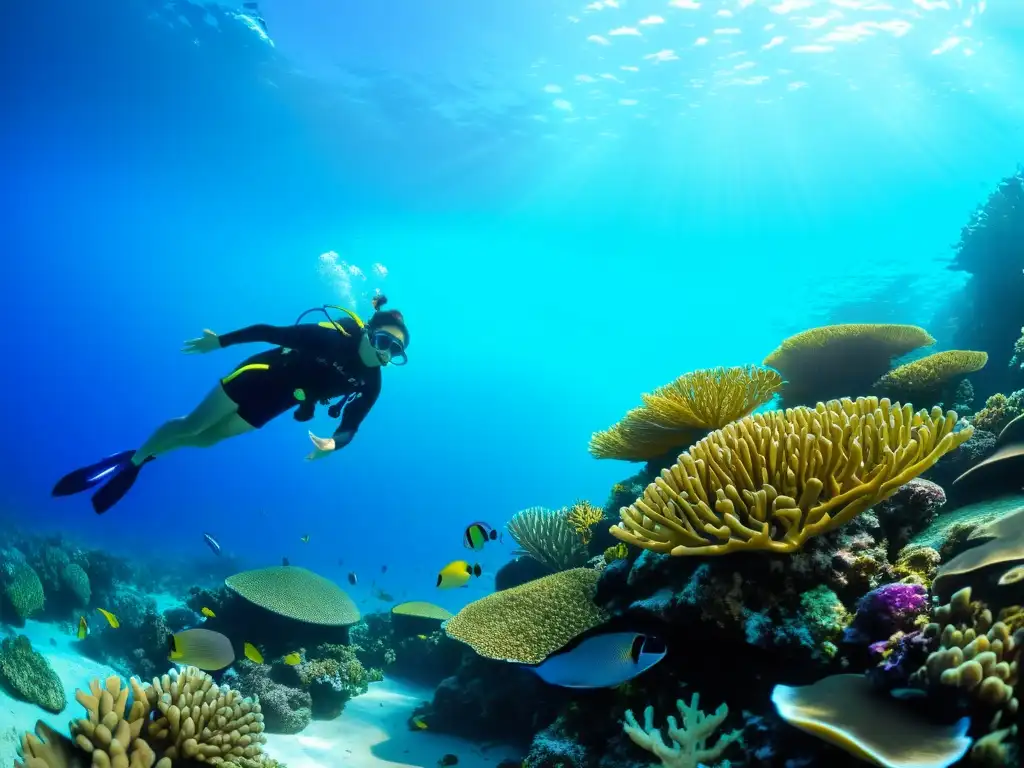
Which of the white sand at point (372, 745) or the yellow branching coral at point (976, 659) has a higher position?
the yellow branching coral at point (976, 659)

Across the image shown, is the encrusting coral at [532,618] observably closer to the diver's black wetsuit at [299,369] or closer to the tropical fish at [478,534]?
the tropical fish at [478,534]

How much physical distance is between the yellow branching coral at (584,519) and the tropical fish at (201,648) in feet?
14.4

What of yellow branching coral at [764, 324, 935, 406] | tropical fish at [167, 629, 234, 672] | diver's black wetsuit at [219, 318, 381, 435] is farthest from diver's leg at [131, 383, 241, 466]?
yellow branching coral at [764, 324, 935, 406]

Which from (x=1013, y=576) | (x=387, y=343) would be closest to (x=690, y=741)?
(x=1013, y=576)

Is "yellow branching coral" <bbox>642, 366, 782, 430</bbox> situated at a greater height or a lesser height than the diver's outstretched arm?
lesser

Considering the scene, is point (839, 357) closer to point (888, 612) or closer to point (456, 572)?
point (888, 612)

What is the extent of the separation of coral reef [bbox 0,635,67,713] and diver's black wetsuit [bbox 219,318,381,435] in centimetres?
491

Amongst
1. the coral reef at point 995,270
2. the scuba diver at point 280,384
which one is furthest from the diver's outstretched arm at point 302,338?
the coral reef at point 995,270

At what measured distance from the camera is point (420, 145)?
29203 millimetres

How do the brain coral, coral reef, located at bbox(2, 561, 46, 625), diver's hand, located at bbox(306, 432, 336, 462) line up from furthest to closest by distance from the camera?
coral reef, located at bbox(2, 561, 46, 625), the brain coral, diver's hand, located at bbox(306, 432, 336, 462)

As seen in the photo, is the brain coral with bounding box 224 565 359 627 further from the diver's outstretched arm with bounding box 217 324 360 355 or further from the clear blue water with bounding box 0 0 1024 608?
the clear blue water with bounding box 0 0 1024 608

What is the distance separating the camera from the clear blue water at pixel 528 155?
67.9ft

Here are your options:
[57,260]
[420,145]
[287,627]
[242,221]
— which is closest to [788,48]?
[420,145]

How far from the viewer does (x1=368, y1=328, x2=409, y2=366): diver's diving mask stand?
6.08 m
